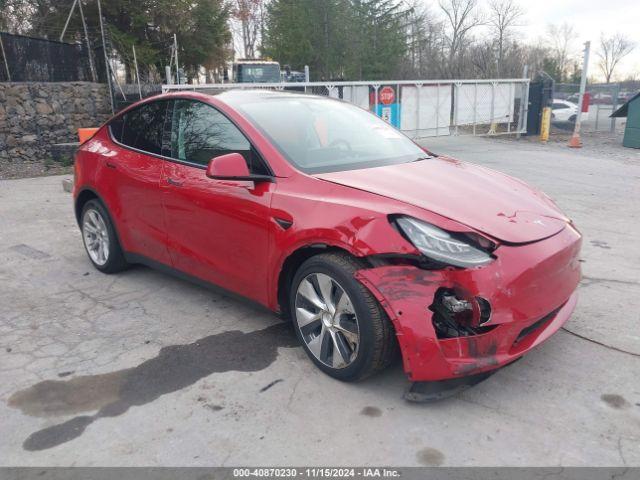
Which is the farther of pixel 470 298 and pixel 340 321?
pixel 340 321

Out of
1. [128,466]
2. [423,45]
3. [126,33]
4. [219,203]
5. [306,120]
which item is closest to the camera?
[128,466]

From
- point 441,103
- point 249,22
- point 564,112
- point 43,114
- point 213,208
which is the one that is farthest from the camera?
point 249,22

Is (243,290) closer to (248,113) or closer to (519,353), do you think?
(248,113)

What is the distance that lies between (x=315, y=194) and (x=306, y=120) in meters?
0.96

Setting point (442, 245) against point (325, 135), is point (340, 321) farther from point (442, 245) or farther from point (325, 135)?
point (325, 135)

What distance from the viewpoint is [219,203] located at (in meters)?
3.68

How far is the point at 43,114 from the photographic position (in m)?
13.7

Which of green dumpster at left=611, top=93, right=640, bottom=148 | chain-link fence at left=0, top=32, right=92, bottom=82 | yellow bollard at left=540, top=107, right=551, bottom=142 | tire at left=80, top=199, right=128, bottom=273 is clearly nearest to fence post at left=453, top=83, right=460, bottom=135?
yellow bollard at left=540, top=107, right=551, bottom=142

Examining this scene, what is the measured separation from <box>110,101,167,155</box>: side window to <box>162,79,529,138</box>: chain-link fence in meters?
7.37

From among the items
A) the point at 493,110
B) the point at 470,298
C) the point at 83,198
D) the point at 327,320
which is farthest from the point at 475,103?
the point at 470,298

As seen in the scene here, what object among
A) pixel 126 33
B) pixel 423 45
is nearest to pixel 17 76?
pixel 126 33

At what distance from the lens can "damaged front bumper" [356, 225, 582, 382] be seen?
269 centimetres

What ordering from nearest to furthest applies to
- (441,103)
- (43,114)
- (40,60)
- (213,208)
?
(213,208)
(43,114)
(40,60)
(441,103)

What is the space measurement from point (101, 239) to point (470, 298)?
368 centimetres
